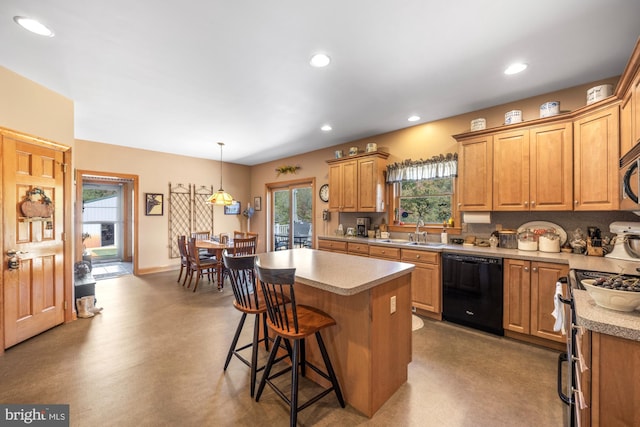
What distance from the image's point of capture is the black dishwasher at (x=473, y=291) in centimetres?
293

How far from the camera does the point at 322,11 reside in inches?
73.3

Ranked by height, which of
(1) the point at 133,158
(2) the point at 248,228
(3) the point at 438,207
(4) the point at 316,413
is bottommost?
(4) the point at 316,413

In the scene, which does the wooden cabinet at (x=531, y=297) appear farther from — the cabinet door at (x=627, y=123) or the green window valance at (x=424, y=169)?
the green window valance at (x=424, y=169)

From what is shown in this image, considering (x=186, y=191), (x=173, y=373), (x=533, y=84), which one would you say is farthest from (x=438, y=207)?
(x=186, y=191)

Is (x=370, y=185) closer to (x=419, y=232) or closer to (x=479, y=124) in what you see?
(x=419, y=232)

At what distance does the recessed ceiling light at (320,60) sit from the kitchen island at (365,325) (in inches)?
73.7

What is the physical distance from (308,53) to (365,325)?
2.29 metres

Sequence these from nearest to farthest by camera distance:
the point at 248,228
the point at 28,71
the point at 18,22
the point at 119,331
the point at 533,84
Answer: the point at 18,22, the point at 28,71, the point at 533,84, the point at 119,331, the point at 248,228

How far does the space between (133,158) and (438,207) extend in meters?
6.13

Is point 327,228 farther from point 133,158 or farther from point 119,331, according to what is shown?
point 133,158

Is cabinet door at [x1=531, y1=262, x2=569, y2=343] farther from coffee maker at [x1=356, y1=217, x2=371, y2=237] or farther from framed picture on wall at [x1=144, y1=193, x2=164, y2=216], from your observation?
framed picture on wall at [x1=144, y1=193, x2=164, y2=216]

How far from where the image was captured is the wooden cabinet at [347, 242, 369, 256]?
4.11 m

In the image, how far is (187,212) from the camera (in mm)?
6492

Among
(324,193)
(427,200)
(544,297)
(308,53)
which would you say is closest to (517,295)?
(544,297)
